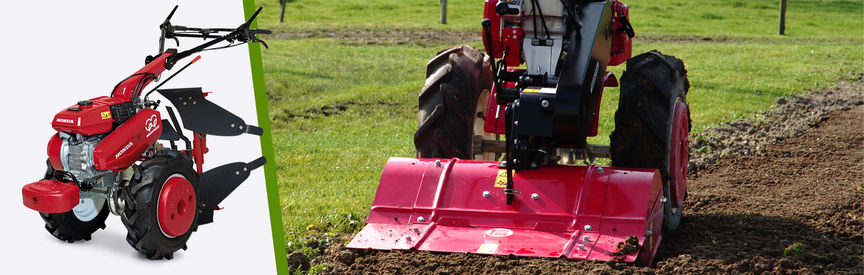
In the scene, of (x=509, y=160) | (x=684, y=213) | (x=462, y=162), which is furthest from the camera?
(x=684, y=213)

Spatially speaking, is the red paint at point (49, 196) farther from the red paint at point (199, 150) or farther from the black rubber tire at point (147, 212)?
the red paint at point (199, 150)

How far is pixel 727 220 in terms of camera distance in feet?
23.0

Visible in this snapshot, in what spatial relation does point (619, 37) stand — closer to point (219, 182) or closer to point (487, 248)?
point (487, 248)

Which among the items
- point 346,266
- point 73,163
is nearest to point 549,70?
A: point 346,266

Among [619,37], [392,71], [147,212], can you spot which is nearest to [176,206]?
[147,212]

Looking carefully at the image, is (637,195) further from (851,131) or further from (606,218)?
(851,131)

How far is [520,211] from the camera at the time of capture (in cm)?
611

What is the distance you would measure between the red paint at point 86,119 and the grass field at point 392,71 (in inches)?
58.6

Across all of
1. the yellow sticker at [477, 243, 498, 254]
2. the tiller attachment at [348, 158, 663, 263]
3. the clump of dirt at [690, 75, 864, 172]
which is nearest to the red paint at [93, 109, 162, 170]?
the tiller attachment at [348, 158, 663, 263]

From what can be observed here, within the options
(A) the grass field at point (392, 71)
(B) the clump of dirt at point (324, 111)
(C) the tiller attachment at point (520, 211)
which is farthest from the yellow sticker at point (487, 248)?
(B) the clump of dirt at point (324, 111)

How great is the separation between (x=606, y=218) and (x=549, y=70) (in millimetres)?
1057

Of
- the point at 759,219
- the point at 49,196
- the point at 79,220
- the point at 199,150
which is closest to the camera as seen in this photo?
the point at 49,196

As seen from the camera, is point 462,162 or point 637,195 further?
point 462,162

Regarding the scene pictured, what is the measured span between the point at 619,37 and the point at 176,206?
11.0 ft
